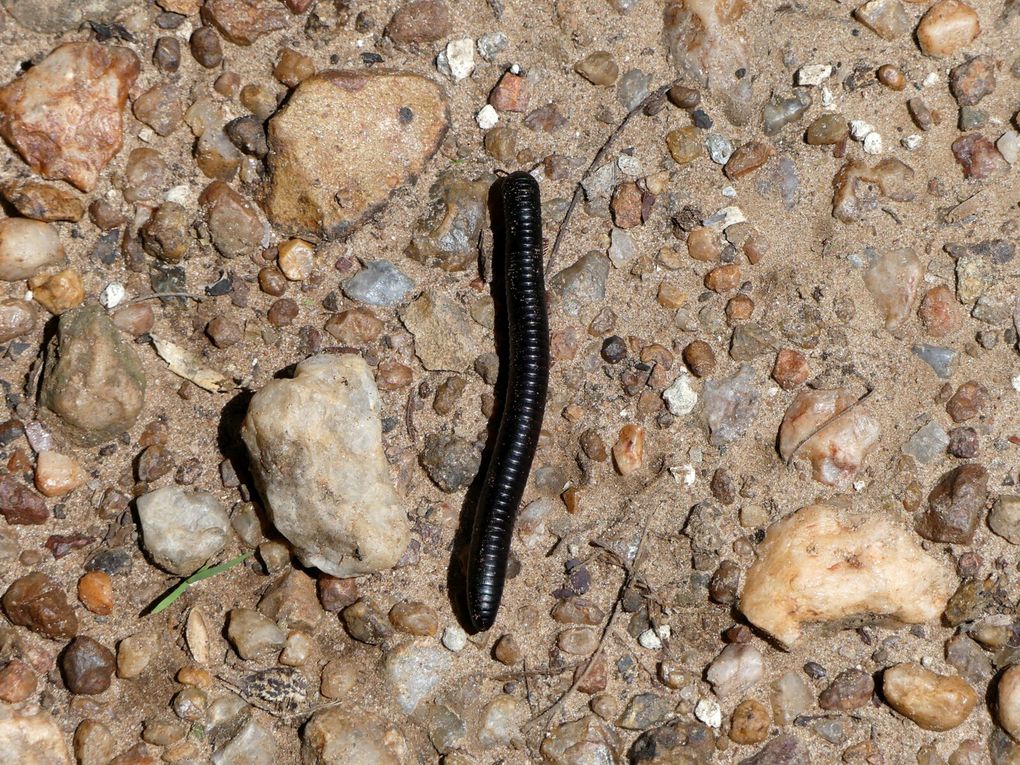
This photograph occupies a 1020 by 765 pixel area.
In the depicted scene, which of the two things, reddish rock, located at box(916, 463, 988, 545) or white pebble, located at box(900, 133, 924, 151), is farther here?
white pebble, located at box(900, 133, 924, 151)

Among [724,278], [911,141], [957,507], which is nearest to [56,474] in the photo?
[724,278]

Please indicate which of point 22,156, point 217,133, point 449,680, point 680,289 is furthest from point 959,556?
point 22,156

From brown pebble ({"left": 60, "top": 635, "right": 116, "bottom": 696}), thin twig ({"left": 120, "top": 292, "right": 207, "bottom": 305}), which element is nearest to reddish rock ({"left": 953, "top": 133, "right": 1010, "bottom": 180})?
thin twig ({"left": 120, "top": 292, "right": 207, "bottom": 305})

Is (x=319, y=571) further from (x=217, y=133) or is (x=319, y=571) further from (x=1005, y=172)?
(x=1005, y=172)

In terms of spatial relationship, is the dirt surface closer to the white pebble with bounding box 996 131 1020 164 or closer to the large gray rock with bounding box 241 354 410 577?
the white pebble with bounding box 996 131 1020 164

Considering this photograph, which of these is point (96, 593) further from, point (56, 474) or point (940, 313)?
point (940, 313)

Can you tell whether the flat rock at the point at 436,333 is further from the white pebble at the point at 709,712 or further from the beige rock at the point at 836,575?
the white pebble at the point at 709,712
